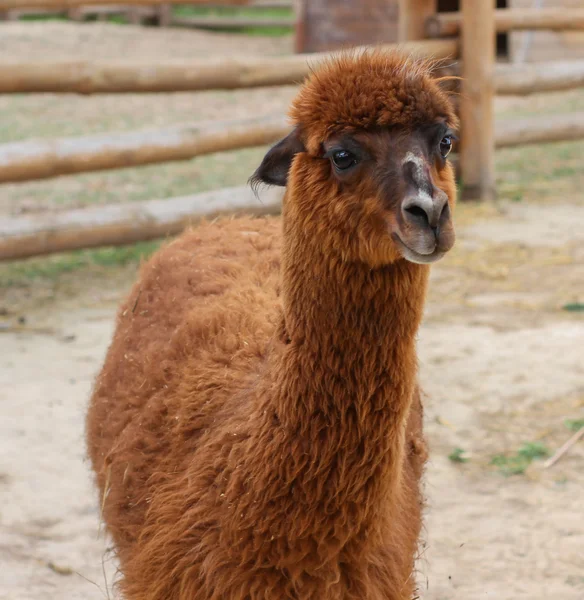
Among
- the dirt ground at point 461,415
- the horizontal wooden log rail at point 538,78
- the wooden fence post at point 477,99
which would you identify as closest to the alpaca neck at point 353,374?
the dirt ground at point 461,415

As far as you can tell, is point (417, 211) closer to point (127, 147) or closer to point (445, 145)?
point (445, 145)

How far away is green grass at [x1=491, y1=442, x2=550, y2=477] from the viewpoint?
13.5ft

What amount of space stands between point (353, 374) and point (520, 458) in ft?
7.36

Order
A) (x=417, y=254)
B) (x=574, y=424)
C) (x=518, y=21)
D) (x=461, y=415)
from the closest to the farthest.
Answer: (x=417, y=254), (x=574, y=424), (x=461, y=415), (x=518, y=21)

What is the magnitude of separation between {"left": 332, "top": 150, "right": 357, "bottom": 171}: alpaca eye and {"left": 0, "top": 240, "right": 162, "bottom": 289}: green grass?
183 inches

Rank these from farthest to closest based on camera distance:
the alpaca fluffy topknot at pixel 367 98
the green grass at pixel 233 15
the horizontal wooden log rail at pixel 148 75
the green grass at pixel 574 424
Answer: the green grass at pixel 233 15
the horizontal wooden log rail at pixel 148 75
the green grass at pixel 574 424
the alpaca fluffy topknot at pixel 367 98

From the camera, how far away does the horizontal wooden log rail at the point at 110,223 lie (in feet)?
20.7

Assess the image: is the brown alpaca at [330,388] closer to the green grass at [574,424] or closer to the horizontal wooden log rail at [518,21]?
the green grass at [574,424]

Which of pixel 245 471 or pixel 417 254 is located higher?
pixel 417 254

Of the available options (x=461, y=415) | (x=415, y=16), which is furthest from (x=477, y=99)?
(x=461, y=415)

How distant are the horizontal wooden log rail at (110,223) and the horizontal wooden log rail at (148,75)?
0.83m

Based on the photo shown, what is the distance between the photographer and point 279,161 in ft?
7.92

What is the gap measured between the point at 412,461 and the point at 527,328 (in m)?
2.96

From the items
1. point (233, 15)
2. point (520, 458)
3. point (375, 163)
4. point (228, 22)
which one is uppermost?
point (233, 15)
